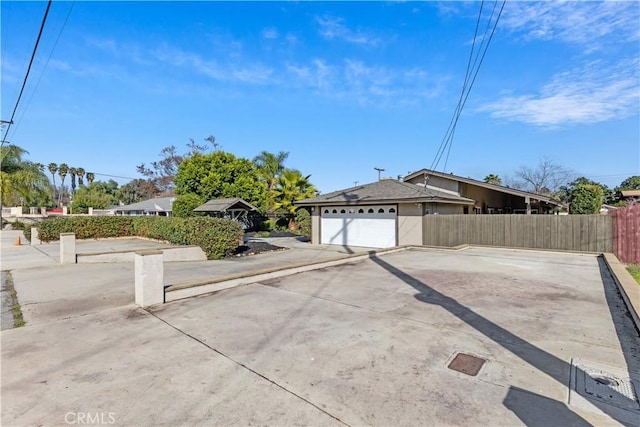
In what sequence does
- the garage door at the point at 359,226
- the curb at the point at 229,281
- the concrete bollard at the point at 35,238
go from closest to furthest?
the curb at the point at 229,281, the garage door at the point at 359,226, the concrete bollard at the point at 35,238

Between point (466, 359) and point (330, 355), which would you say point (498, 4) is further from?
point (330, 355)

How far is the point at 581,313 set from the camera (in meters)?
5.02

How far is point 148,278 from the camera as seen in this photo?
214 inches

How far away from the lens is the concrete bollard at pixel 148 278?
539cm

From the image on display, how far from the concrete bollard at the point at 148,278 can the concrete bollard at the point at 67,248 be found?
6.86 meters

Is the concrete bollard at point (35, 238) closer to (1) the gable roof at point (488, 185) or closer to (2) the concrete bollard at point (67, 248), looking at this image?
(2) the concrete bollard at point (67, 248)

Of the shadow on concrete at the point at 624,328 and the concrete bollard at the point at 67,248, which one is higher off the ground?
the concrete bollard at the point at 67,248

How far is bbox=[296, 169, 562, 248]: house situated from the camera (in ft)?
50.9

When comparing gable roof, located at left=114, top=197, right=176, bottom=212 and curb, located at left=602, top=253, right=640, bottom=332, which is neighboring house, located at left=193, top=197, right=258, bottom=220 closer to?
gable roof, located at left=114, top=197, right=176, bottom=212

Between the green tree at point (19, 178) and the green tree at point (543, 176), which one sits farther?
the green tree at point (543, 176)

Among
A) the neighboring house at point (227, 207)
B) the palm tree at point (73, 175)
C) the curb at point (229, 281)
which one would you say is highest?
the palm tree at point (73, 175)

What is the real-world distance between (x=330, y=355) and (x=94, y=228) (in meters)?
20.4

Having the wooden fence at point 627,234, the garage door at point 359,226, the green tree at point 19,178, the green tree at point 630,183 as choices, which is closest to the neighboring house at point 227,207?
the garage door at point 359,226

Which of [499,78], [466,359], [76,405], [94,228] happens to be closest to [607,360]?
[466,359]
